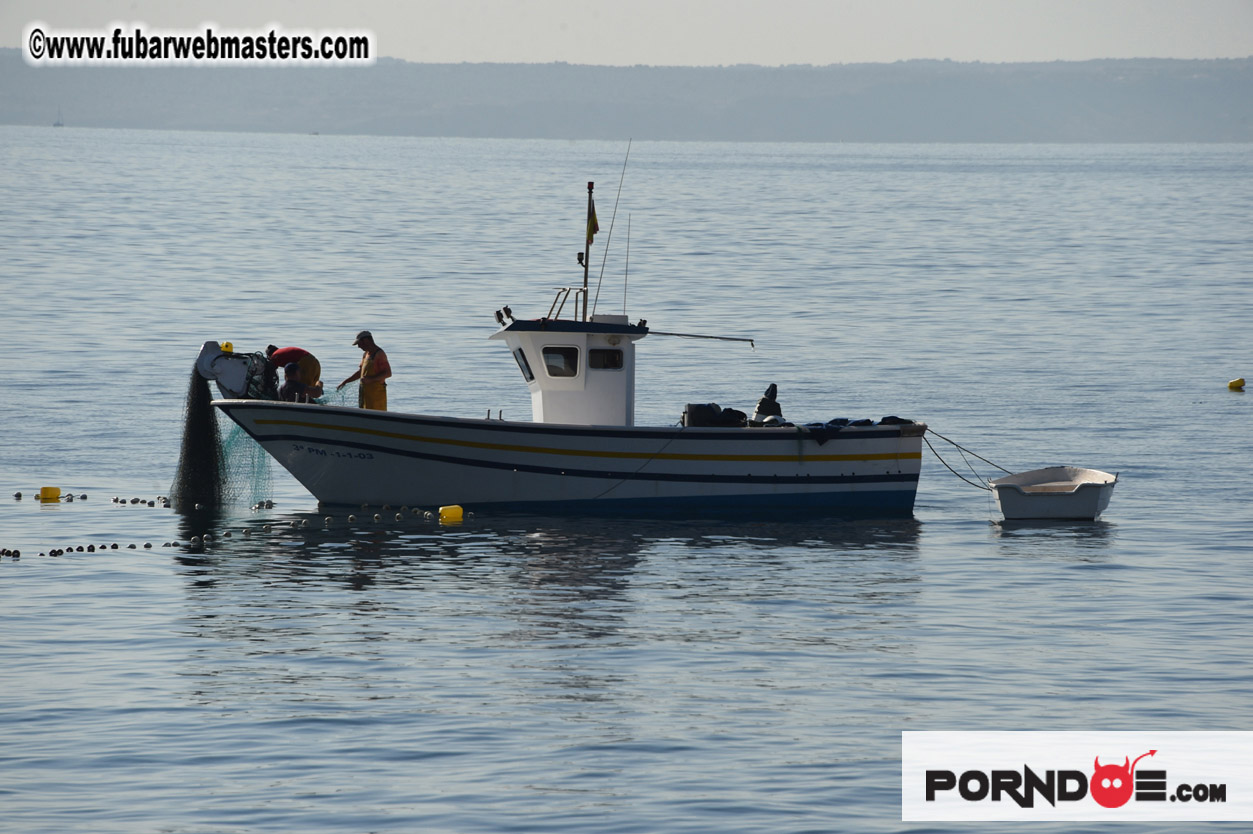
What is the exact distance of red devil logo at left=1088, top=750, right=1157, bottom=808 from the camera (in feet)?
43.4

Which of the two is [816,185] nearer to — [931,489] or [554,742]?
[931,489]

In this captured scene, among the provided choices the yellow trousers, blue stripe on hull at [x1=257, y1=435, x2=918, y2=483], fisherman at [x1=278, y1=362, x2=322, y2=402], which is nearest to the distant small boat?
blue stripe on hull at [x1=257, y1=435, x2=918, y2=483]

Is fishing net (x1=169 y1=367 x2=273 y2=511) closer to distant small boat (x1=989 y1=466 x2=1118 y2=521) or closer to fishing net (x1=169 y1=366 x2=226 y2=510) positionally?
fishing net (x1=169 y1=366 x2=226 y2=510)

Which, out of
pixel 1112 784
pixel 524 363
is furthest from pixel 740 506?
pixel 1112 784

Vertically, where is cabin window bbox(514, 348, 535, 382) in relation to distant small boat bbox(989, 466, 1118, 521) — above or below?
above

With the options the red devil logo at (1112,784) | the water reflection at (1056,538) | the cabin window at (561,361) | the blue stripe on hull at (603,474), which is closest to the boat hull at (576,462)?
the blue stripe on hull at (603,474)

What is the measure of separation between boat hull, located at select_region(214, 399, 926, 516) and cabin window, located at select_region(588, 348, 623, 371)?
1121 mm

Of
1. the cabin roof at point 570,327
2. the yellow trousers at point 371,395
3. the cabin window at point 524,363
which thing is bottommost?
the yellow trousers at point 371,395

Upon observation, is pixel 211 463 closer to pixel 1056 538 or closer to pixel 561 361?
pixel 561 361

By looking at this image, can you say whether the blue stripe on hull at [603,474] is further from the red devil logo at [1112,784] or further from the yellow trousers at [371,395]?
the red devil logo at [1112,784]

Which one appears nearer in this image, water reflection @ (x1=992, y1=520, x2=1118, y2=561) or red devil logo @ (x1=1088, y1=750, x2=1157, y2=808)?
red devil logo @ (x1=1088, y1=750, x2=1157, y2=808)

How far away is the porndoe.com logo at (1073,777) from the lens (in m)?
13.0

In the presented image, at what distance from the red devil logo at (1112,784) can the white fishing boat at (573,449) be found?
11.2 m

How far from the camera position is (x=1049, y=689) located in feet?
51.4
